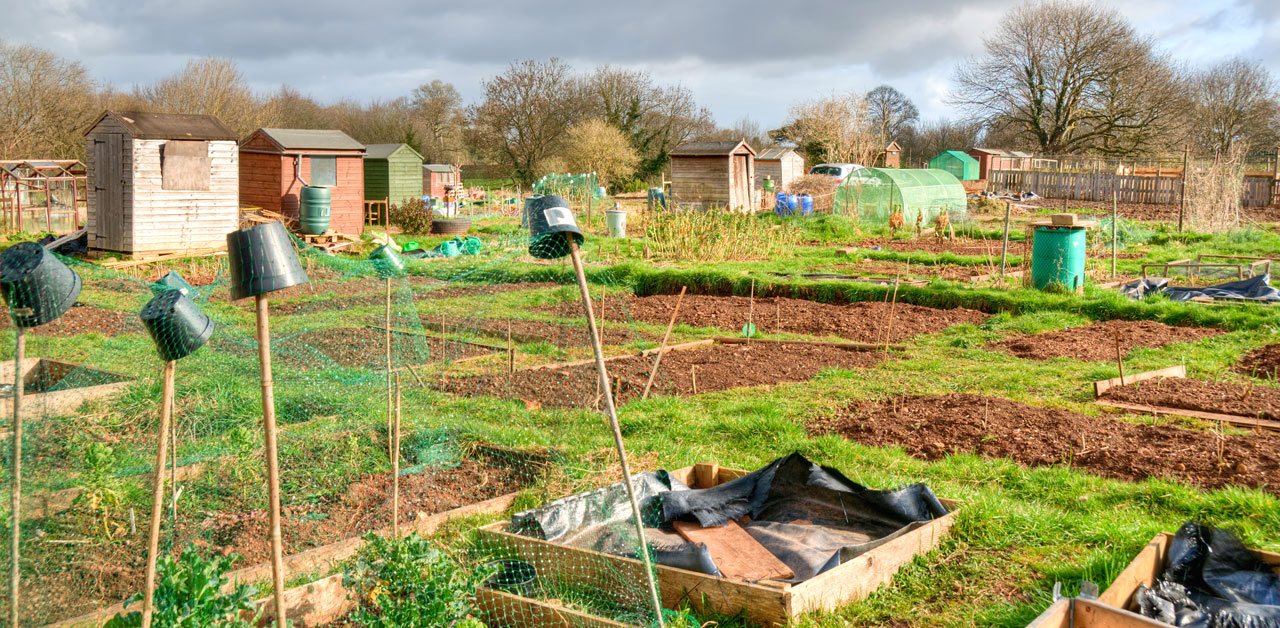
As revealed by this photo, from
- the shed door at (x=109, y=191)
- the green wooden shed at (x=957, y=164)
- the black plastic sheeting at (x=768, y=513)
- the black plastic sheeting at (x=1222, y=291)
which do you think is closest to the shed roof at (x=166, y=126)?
the shed door at (x=109, y=191)

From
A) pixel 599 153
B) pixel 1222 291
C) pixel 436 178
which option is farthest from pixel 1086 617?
pixel 436 178

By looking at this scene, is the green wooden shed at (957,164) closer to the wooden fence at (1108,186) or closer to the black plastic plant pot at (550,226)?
the wooden fence at (1108,186)

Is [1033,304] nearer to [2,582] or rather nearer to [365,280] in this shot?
[365,280]

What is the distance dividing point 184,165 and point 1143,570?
763 inches

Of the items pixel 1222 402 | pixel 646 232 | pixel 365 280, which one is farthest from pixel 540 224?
pixel 646 232

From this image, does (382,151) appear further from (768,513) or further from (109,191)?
(768,513)

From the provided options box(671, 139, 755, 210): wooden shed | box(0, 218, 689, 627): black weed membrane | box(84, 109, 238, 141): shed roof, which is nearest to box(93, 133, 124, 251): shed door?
box(84, 109, 238, 141): shed roof

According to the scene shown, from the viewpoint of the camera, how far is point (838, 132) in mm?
41188

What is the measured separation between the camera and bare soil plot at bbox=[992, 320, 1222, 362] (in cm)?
976

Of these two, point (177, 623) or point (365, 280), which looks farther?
point (365, 280)

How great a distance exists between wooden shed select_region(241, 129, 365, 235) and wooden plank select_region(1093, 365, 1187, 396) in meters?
Answer: 19.6

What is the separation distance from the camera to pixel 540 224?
Answer: 11.7 ft

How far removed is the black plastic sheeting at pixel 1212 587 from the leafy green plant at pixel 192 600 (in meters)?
Result: 3.45

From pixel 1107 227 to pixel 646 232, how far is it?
946 cm
